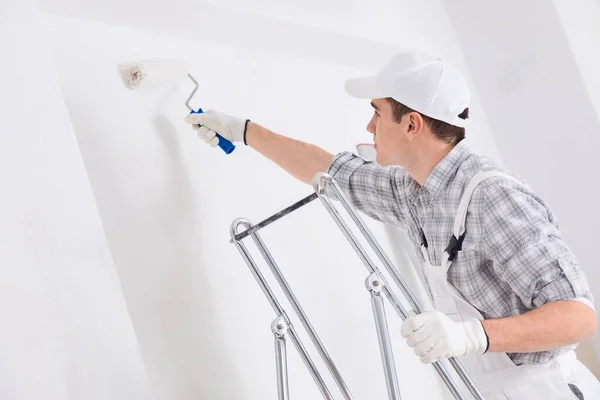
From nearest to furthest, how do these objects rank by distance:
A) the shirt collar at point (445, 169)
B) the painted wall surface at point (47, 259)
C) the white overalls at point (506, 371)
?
the painted wall surface at point (47, 259), the white overalls at point (506, 371), the shirt collar at point (445, 169)

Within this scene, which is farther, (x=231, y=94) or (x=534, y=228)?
(x=231, y=94)

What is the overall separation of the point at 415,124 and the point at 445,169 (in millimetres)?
127

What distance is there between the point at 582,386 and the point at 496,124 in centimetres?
172

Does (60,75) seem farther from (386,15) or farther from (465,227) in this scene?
(386,15)

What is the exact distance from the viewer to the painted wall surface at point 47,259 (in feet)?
3.31

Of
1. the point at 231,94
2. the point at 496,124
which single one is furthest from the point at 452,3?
the point at 231,94

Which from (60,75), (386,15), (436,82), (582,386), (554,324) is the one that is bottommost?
(582,386)

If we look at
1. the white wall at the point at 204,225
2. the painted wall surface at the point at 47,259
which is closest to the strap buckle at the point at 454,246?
the white wall at the point at 204,225

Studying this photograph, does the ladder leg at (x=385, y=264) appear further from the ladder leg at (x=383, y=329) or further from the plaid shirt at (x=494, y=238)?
the plaid shirt at (x=494, y=238)

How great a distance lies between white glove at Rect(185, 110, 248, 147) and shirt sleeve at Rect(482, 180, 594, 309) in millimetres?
652

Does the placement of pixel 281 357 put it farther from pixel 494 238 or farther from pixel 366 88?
pixel 366 88

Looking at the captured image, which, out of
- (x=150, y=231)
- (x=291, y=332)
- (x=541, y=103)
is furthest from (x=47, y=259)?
(x=541, y=103)

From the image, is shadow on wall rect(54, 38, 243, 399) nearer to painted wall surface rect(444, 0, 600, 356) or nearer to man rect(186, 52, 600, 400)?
man rect(186, 52, 600, 400)

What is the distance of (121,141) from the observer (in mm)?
1481
